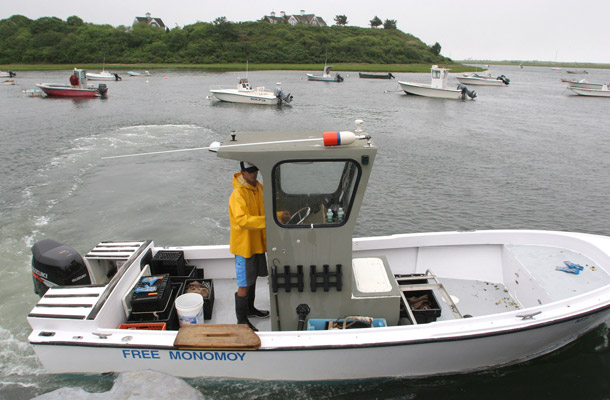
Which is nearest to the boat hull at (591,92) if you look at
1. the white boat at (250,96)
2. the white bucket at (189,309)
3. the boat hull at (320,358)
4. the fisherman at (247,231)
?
the white boat at (250,96)

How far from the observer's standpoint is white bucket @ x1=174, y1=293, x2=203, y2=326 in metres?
4.18

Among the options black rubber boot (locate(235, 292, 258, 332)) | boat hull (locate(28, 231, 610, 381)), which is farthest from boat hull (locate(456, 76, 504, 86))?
black rubber boot (locate(235, 292, 258, 332))

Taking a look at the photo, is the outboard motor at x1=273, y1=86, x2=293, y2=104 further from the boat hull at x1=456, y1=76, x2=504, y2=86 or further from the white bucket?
the boat hull at x1=456, y1=76, x2=504, y2=86

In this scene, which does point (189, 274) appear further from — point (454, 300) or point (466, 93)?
point (466, 93)

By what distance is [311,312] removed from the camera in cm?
405

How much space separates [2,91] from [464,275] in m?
39.1

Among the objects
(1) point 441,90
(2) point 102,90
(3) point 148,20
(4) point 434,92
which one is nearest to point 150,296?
(2) point 102,90

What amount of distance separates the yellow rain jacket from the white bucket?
2.56 ft

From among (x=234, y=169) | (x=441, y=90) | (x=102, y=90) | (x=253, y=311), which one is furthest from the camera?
(x=441, y=90)

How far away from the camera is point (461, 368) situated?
4.25 metres

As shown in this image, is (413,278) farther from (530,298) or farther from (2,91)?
(2,91)

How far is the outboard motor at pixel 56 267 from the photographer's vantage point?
14.4 ft

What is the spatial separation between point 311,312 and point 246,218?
3.80 feet

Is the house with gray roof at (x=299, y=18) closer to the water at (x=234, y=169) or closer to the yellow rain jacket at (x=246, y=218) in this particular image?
the water at (x=234, y=169)
